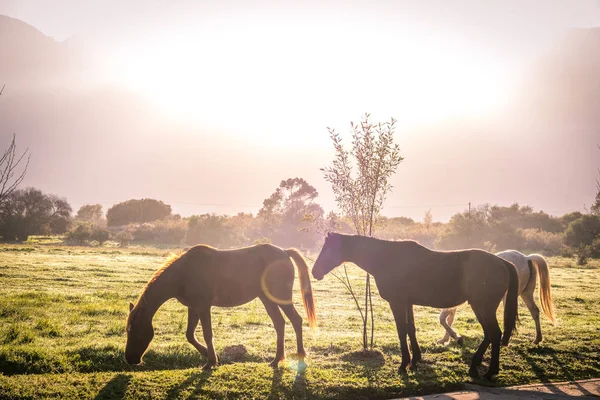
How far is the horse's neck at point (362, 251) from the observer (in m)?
8.93

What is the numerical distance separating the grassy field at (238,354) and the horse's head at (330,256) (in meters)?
1.71

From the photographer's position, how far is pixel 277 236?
279 ft

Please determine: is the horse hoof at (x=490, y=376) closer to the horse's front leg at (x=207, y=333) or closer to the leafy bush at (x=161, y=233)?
the horse's front leg at (x=207, y=333)

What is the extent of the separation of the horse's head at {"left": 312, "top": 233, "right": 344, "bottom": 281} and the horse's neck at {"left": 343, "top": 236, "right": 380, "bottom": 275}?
0.43 ft

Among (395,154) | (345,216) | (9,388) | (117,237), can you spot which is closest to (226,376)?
(9,388)

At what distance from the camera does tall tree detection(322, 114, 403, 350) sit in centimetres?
1101

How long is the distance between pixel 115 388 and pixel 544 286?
10.6 meters

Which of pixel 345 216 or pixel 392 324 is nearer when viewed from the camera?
pixel 345 216

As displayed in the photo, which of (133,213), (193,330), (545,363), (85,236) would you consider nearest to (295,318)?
(193,330)

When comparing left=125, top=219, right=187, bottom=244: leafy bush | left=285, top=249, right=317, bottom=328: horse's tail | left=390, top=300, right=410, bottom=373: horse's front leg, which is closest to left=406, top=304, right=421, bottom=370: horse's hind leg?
left=390, top=300, right=410, bottom=373: horse's front leg

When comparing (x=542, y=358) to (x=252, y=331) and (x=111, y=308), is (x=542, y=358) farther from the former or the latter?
(x=111, y=308)

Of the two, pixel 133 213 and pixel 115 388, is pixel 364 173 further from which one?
pixel 133 213

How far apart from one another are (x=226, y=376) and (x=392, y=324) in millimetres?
9095

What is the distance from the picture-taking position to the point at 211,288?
8.47 metres
